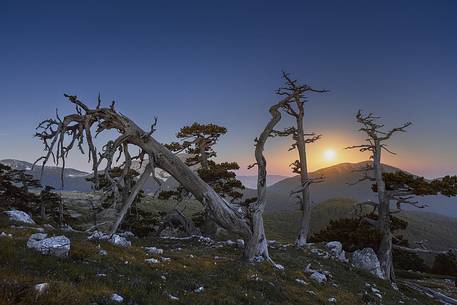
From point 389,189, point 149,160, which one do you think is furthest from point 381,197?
point 149,160

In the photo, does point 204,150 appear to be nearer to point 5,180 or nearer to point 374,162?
point 374,162

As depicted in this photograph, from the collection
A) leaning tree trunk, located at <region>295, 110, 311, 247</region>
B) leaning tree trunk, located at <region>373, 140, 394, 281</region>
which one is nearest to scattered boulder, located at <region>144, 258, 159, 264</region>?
leaning tree trunk, located at <region>295, 110, 311, 247</region>

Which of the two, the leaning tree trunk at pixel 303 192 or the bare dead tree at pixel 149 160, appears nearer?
the bare dead tree at pixel 149 160

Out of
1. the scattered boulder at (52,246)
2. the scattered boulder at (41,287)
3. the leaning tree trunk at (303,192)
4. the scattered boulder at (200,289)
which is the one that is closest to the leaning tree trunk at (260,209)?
the scattered boulder at (200,289)

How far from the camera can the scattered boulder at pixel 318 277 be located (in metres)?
17.2

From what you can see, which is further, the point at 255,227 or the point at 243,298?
the point at 255,227

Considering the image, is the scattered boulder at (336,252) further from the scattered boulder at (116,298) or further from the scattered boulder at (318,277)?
the scattered boulder at (116,298)

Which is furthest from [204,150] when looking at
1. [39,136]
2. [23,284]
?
[23,284]

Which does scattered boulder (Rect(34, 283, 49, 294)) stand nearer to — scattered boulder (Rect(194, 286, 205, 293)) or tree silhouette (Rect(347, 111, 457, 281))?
scattered boulder (Rect(194, 286, 205, 293))

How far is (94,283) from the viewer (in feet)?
26.7

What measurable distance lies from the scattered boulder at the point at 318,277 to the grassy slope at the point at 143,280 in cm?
42

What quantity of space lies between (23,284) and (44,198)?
45646 millimetres

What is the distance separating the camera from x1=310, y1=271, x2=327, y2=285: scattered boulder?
56.3ft

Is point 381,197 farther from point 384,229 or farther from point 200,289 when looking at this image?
point 200,289
